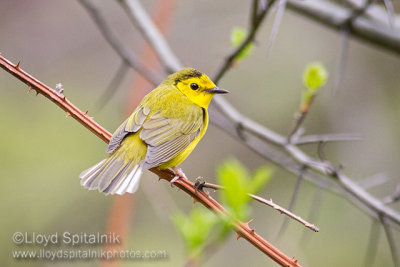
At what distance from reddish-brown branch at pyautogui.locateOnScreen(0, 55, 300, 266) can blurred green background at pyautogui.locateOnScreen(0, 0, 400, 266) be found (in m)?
3.10

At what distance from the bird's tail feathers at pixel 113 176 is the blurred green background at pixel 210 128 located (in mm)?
1911

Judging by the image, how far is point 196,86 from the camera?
13.5 feet

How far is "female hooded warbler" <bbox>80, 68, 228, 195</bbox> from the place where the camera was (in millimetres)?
3217

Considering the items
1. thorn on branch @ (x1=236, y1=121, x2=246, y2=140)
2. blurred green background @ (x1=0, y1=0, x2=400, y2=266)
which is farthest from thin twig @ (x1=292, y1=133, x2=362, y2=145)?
blurred green background @ (x1=0, y1=0, x2=400, y2=266)

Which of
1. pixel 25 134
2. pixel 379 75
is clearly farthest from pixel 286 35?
pixel 25 134

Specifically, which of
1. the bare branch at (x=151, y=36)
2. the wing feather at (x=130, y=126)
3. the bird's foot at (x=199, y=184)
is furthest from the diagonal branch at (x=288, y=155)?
the bird's foot at (x=199, y=184)

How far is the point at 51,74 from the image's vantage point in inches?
283

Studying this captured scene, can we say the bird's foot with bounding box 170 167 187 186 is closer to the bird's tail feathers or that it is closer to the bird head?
the bird's tail feathers

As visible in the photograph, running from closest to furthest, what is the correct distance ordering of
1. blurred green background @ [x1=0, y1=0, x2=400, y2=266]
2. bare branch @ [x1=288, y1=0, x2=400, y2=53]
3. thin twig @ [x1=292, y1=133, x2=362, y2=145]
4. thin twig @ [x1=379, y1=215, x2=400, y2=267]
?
thin twig @ [x1=379, y1=215, x2=400, y2=267] → thin twig @ [x1=292, y1=133, x2=362, y2=145] → bare branch @ [x1=288, y1=0, x2=400, y2=53] → blurred green background @ [x1=0, y1=0, x2=400, y2=266]

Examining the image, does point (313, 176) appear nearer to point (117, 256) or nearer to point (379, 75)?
point (117, 256)

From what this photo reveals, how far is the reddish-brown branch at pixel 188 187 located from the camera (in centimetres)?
192

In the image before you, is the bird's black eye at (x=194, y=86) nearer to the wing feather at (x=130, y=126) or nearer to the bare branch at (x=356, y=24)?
the wing feather at (x=130, y=126)

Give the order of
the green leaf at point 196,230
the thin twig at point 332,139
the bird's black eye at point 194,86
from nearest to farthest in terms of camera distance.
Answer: the green leaf at point 196,230 < the thin twig at point 332,139 < the bird's black eye at point 194,86

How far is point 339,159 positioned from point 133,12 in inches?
153
